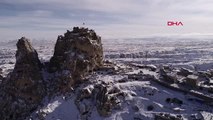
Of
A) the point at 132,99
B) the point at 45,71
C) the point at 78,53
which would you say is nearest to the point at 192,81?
the point at 132,99

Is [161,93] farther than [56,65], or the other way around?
[56,65]

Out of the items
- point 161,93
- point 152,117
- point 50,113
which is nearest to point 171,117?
point 152,117

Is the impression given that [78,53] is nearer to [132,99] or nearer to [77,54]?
[77,54]

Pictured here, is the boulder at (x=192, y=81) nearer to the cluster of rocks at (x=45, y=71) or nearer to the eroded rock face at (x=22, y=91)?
the cluster of rocks at (x=45, y=71)

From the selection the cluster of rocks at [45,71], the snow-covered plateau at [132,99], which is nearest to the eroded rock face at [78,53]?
the cluster of rocks at [45,71]

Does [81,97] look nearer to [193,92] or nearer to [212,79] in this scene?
[193,92]

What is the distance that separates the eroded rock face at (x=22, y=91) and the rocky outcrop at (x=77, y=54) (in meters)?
4.97

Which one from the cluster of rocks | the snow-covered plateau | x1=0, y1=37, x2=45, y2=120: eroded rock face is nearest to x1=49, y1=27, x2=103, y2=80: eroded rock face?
the cluster of rocks

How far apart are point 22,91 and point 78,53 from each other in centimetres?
1338

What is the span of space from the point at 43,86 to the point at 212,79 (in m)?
35.6

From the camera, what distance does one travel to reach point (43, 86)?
6638cm

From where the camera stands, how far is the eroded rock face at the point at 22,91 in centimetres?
6288

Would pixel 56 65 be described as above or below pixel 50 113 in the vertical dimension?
above

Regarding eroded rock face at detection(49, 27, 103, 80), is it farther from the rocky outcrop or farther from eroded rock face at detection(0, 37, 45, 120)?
eroded rock face at detection(0, 37, 45, 120)
